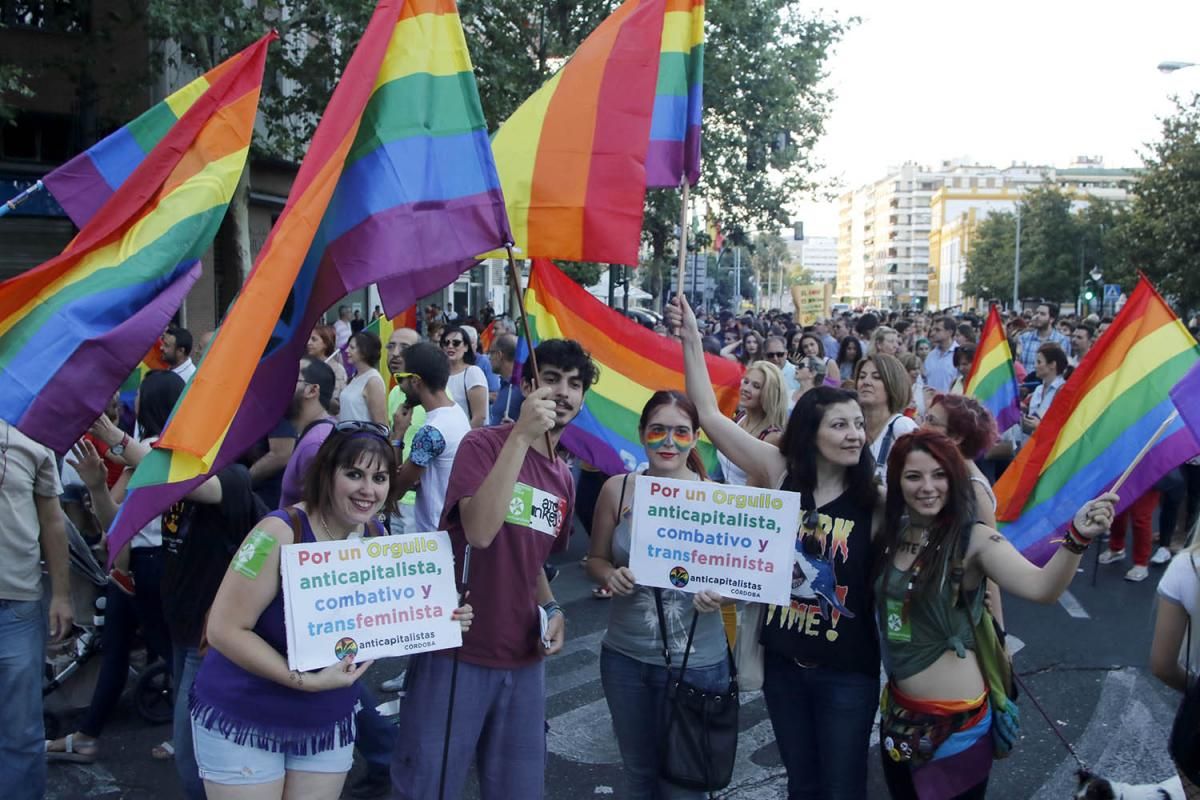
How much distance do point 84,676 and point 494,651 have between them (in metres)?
3.26

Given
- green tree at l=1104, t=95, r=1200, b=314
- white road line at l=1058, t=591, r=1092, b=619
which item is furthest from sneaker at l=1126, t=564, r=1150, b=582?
green tree at l=1104, t=95, r=1200, b=314

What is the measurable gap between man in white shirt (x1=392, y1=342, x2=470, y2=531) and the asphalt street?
127 cm

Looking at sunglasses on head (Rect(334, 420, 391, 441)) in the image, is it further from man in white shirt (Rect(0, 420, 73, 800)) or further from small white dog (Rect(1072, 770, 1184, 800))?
small white dog (Rect(1072, 770, 1184, 800))

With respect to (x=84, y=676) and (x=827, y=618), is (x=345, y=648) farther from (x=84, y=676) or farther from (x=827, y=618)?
(x=84, y=676)

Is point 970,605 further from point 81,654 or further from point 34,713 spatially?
point 81,654

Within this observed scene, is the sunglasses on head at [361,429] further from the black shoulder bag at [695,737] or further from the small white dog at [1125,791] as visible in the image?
the small white dog at [1125,791]

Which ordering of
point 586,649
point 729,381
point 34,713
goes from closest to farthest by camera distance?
point 34,713 → point 729,381 → point 586,649

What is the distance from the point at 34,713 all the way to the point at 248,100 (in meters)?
2.42

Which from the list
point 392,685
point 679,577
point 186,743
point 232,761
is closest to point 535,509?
point 679,577

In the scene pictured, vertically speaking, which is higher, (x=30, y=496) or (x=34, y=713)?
(x=30, y=496)

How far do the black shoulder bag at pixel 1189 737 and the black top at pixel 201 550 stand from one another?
3.10 metres

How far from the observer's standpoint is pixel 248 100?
4.40 metres

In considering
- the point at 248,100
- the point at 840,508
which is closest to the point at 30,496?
the point at 248,100

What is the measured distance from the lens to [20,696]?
4062 millimetres
